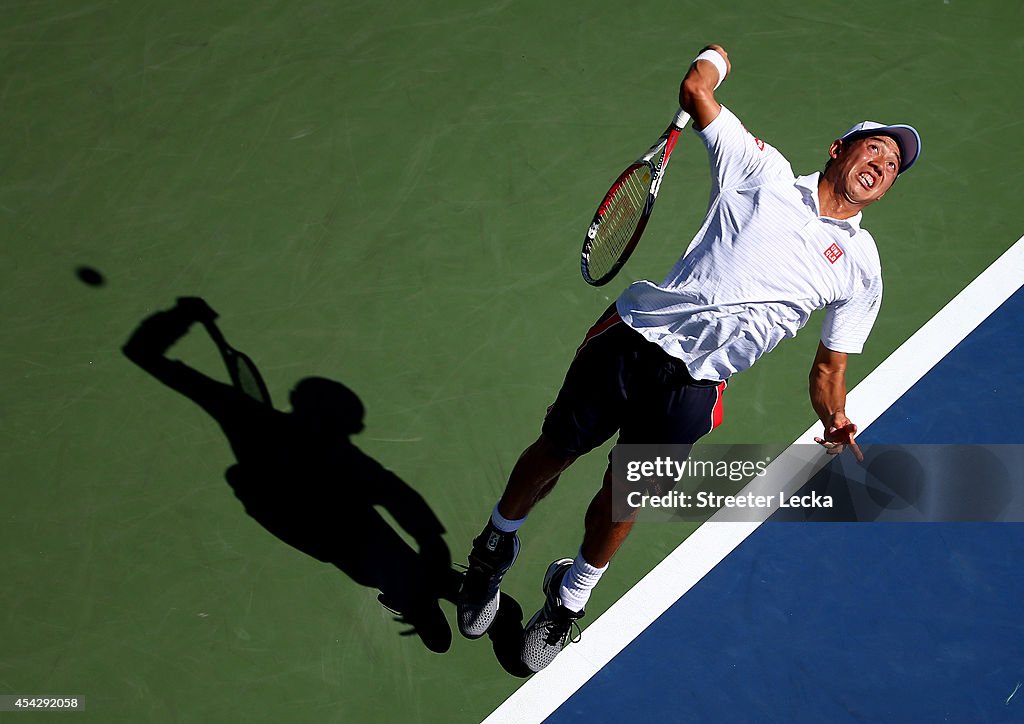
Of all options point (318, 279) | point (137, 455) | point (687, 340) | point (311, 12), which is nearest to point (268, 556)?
point (137, 455)

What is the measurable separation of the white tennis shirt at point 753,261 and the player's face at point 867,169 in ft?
0.34

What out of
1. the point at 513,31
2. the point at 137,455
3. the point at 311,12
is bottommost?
the point at 137,455

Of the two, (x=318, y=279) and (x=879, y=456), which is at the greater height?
(x=879, y=456)

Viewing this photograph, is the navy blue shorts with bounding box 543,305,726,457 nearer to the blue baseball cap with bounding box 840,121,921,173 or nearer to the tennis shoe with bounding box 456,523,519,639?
the tennis shoe with bounding box 456,523,519,639

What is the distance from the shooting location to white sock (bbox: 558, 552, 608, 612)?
17.3 ft

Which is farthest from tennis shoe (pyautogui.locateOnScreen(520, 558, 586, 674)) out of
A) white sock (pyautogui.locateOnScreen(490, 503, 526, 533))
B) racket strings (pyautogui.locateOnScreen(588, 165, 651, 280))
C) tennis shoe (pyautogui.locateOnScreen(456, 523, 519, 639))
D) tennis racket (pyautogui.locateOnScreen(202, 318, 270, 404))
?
tennis racket (pyautogui.locateOnScreen(202, 318, 270, 404))

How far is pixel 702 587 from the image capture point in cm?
567

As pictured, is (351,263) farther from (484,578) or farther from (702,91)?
(702,91)

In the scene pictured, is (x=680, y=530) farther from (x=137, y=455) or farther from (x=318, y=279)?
(x=137, y=455)

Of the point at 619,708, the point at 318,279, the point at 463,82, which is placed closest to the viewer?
the point at 619,708

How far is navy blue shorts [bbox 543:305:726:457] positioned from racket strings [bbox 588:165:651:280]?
1.93 feet

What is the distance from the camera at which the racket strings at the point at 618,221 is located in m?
5.30

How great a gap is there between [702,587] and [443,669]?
1445 mm

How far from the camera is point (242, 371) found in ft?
20.4
